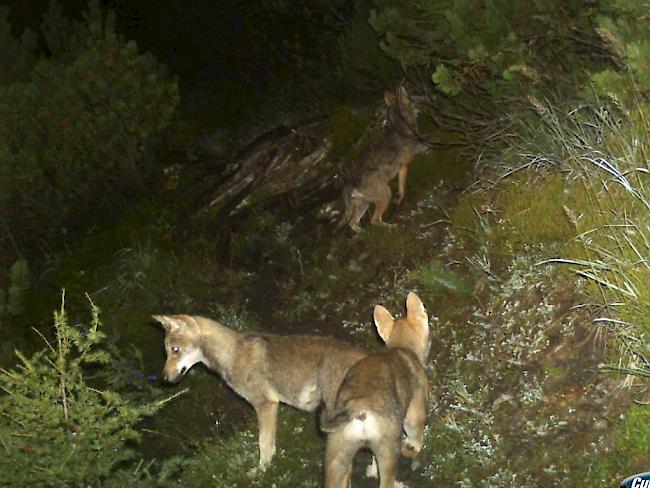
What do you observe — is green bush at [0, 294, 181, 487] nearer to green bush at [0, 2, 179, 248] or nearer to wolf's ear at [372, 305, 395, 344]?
wolf's ear at [372, 305, 395, 344]

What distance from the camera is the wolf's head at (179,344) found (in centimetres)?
684

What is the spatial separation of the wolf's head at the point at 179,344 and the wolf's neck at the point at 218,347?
6cm

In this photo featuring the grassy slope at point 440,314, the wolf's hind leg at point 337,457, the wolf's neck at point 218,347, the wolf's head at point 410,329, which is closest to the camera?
the wolf's hind leg at point 337,457

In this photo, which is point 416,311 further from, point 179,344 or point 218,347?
point 179,344

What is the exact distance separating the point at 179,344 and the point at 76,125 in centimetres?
644

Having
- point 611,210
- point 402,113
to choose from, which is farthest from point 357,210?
point 611,210

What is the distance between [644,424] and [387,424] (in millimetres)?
1551

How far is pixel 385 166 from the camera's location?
973 centimetres

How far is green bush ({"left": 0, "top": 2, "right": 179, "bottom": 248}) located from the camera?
1190cm

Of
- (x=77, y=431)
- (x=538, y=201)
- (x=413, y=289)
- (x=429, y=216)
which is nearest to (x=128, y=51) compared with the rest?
(x=429, y=216)

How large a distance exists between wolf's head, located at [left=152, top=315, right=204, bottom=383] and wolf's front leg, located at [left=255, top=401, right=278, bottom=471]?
775 millimetres

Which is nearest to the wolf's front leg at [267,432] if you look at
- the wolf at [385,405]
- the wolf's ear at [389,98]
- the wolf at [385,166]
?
the wolf at [385,405]

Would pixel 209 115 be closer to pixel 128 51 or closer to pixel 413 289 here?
pixel 128 51

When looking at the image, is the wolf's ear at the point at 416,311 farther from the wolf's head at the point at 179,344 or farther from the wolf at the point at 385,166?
the wolf at the point at 385,166
